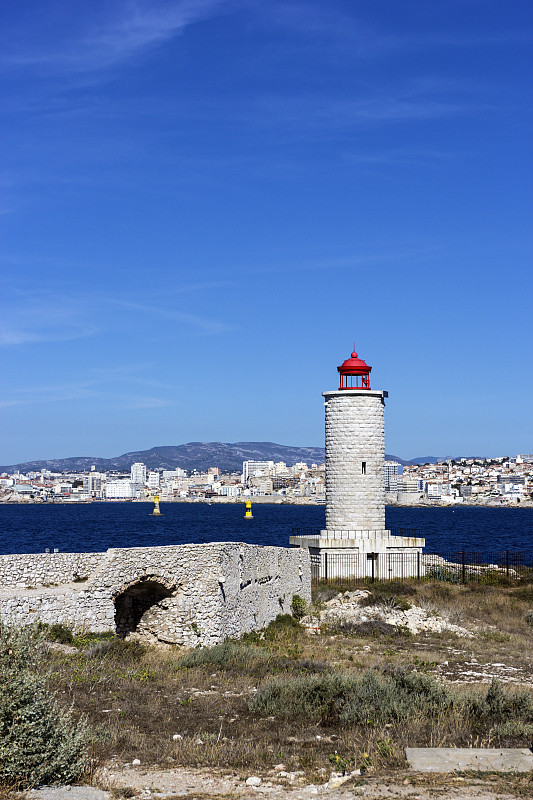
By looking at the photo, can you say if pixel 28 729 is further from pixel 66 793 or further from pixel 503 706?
pixel 503 706

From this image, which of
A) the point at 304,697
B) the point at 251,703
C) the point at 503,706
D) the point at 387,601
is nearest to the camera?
the point at 503,706

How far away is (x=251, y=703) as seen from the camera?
11477mm

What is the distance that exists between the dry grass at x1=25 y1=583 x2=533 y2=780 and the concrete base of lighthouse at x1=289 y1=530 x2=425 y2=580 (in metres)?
8.97

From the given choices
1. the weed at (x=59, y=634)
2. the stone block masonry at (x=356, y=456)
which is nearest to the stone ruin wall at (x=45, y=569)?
the weed at (x=59, y=634)

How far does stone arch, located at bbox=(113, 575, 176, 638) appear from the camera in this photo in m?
16.1

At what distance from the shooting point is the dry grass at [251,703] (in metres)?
9.30

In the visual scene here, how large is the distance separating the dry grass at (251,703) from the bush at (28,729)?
0.83 m

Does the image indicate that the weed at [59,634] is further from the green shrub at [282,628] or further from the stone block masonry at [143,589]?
the green shrub at [282,628]

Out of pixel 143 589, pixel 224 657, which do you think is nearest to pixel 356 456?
pixel 143 589

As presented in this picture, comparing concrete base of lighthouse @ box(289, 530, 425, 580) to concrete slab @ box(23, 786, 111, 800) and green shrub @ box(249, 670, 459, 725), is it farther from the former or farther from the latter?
concrete slab @ box(23, 786, 111, 800)

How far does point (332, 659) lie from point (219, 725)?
5682 millimetres

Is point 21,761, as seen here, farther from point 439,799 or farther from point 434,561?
point 434,561

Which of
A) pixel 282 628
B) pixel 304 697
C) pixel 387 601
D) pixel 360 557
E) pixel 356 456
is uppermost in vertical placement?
pixel 356 456

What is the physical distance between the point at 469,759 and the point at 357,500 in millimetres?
20149
